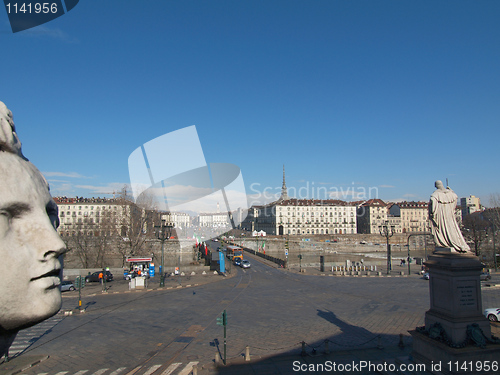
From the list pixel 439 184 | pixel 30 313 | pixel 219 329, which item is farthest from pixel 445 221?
pixel 219 329

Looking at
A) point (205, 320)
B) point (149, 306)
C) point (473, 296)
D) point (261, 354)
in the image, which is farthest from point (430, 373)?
point (149, 306)

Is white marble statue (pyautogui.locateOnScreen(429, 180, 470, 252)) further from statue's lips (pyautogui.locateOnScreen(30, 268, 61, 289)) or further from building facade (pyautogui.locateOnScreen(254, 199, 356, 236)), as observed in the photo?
building facade (pyautogui.locateOnScreen(254, 199, 356, 236))

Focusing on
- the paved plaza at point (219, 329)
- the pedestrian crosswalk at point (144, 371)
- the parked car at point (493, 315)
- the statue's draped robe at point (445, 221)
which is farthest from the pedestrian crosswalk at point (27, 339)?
the parked car at point (493, 315)

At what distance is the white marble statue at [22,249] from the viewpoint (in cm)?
198

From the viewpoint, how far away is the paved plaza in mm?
11328

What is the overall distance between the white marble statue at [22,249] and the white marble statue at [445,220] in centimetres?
1039

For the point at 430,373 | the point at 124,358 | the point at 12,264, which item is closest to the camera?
the point at 12,264

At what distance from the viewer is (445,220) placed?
986cm

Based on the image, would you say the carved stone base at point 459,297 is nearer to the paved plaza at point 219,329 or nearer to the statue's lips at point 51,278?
the paved plaza at point 219,329

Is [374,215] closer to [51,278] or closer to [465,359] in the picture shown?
[465,359]

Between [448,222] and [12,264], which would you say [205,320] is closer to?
[448,222]

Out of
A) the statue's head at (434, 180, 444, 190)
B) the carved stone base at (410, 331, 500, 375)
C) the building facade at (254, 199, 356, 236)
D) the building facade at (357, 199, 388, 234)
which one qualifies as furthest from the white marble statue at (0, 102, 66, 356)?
the building facade at (357, 199, 388, 234)

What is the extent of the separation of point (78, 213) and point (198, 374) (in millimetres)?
121260

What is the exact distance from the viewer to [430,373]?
29.0 ft
